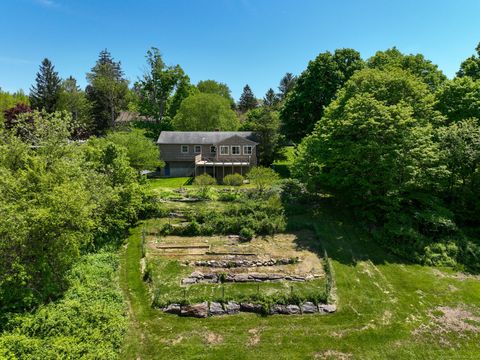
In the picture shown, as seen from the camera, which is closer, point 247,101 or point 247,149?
point 247,149

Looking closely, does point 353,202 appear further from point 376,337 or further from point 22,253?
point 22,253

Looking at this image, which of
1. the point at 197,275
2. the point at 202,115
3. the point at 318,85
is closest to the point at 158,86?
the point at 202,115

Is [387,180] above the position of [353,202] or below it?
above

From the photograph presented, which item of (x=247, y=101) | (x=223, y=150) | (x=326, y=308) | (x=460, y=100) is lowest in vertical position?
(x=326, y=308)

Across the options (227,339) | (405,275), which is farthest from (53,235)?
(405,275)

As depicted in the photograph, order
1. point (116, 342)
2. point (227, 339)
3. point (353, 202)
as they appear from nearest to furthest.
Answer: point (116, 342) → point (227, 339) → point (353, 202)

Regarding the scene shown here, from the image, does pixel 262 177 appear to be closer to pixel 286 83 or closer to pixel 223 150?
pixel 223 150

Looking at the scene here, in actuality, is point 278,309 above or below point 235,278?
below

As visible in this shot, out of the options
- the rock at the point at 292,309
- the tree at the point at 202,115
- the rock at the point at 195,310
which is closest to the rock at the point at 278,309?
the rock at the point at 292,309

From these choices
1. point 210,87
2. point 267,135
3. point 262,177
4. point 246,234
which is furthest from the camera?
point 210,87
